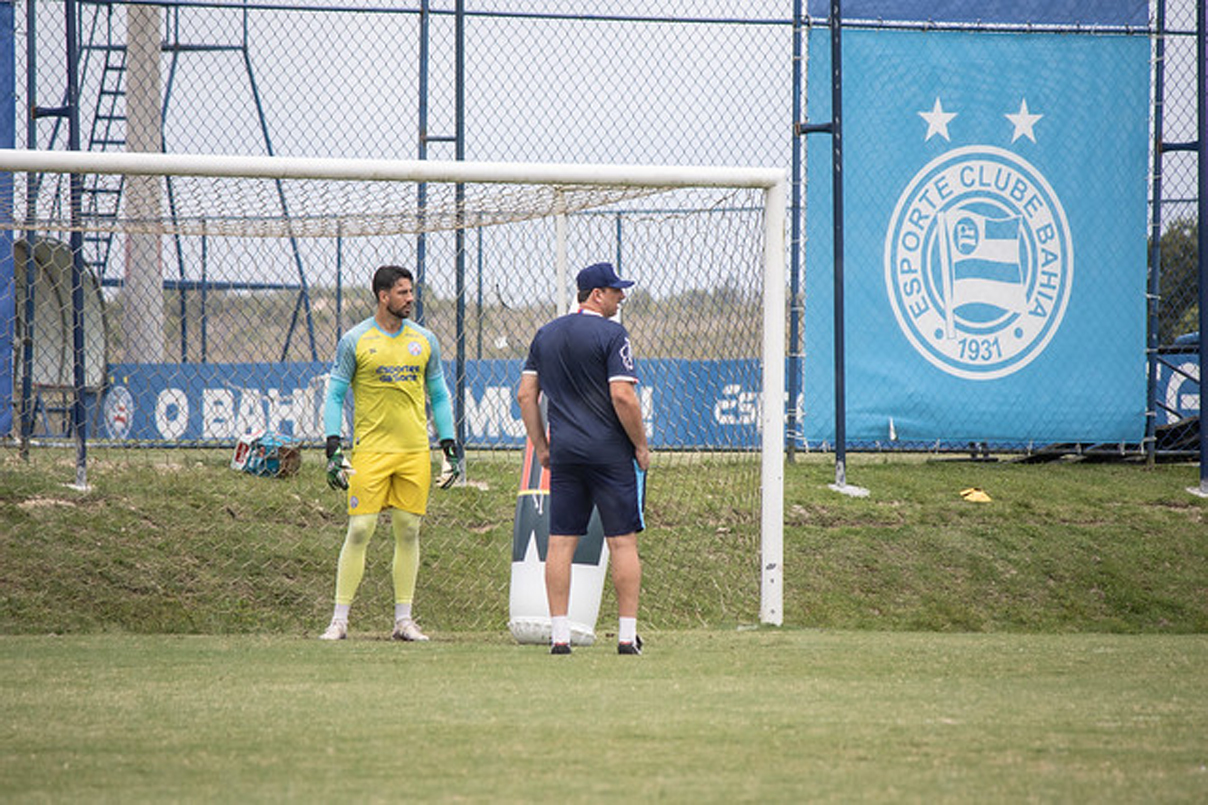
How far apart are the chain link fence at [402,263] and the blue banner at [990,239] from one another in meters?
0.09

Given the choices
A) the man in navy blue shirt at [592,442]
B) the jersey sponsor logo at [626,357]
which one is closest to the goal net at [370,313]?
the man in navy blue shirt at [592,442]

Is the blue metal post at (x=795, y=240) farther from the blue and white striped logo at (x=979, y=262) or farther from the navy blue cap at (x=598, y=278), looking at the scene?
the navy blue cap at (x=598, y=278)

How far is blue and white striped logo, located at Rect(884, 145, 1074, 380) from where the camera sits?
11891mm

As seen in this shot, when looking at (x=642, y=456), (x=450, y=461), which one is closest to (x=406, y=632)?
(x=450, y=461)

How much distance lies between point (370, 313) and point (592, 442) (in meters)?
3.94

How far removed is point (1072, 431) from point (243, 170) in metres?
7.19

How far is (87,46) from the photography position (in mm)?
11703

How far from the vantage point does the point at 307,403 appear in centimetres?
1004

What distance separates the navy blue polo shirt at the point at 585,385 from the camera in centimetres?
671

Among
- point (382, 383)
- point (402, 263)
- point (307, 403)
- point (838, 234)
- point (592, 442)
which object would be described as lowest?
point (592, 442)

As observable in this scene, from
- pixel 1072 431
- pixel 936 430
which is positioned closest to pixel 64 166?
pixel 936 430

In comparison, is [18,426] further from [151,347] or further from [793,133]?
[793,133]

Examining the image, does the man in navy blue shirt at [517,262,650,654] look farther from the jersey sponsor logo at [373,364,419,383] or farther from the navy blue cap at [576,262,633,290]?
the jersey sponsor logo at [373,364,419,383]

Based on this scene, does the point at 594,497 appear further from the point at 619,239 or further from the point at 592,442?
the point at 619,239
